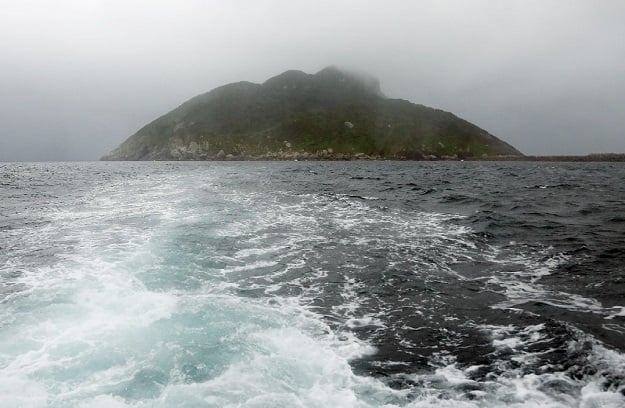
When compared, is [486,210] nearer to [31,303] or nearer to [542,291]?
[542,291]

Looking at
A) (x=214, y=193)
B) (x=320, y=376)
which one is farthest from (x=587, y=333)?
(x=214, y=193)

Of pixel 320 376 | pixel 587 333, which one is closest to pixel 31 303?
pixel 320 376

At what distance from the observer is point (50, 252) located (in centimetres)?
1673

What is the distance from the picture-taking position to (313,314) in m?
11.4

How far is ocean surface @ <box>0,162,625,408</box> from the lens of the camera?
7613 mm

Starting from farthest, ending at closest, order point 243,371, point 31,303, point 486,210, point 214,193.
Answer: point 214,193 < point 486,210 < point 31,303 < point 243,371

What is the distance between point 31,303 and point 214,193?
26076 millimetres

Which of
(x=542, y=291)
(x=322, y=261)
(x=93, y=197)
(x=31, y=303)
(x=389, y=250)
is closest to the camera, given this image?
(x=31, y=303)

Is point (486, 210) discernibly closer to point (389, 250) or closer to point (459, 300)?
point (389, 250)

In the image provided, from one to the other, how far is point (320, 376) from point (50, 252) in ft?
46.2

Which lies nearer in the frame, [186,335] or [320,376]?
[320,376]

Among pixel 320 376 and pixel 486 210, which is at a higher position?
pixel 486 210

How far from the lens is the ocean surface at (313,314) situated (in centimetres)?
761


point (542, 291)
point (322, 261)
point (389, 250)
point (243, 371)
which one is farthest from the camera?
point (389, 250)
